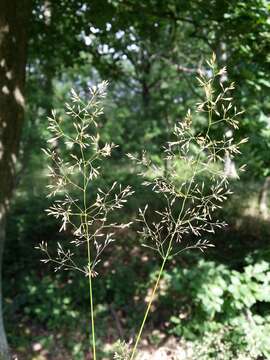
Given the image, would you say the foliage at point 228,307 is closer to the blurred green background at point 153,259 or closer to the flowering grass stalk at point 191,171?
the blurred green background at point 153,259

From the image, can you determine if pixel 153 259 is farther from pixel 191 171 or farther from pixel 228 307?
pixel 191 171

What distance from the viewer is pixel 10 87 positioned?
312cm

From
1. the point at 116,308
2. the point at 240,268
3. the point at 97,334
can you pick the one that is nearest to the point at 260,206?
the point at 240,268

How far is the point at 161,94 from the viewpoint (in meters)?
11.9

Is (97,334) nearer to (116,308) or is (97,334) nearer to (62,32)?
(116,308)

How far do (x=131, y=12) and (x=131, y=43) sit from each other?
0.98 m

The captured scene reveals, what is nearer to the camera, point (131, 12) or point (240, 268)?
point (131, 12)

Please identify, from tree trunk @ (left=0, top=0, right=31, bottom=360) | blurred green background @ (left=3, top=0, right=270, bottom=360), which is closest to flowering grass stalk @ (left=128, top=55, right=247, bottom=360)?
blurred green background @ (left=3, top=0, right=270, bottom=360)

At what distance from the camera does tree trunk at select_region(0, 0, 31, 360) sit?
301 centimetres

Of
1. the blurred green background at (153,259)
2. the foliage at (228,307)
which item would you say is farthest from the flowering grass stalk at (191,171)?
the foliage at (228,307)

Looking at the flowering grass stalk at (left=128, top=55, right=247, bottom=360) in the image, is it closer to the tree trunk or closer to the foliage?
the tree trunk

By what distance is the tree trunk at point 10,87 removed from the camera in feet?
9.87

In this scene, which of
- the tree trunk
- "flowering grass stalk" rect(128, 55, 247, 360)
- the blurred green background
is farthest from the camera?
the blurred green background

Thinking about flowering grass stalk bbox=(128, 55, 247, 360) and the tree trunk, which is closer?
flowering grass stalk bbox=(128, 55, 247, 360)
